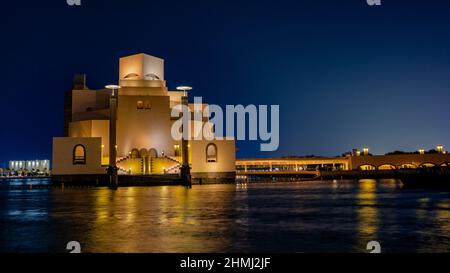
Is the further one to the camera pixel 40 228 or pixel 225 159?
pixel 225 159

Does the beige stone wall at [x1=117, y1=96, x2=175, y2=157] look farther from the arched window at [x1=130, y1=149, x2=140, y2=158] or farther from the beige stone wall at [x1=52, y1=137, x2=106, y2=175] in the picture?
the beige stone wall at [x1=52, y1=137, x2=106, y2=175]

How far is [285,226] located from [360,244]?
3.93 metres

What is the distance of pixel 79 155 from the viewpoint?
66.6 meters

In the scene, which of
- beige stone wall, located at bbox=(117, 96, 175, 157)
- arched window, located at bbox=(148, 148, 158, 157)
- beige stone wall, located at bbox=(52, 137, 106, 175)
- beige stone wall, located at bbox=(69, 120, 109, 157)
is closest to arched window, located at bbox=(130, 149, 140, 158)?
beige stone wall, located at bbox=(117, 96, 175, 157)

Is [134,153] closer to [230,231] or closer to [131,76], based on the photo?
[131,76]

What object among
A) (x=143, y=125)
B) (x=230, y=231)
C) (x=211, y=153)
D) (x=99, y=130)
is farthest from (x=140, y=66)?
(x=230, y=231)

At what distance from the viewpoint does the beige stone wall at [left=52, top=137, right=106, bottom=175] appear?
2596 inches

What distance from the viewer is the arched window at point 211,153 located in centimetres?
7012

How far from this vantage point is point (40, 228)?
14.6 m

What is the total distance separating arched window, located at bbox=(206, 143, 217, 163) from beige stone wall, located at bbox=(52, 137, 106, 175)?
586 inches
